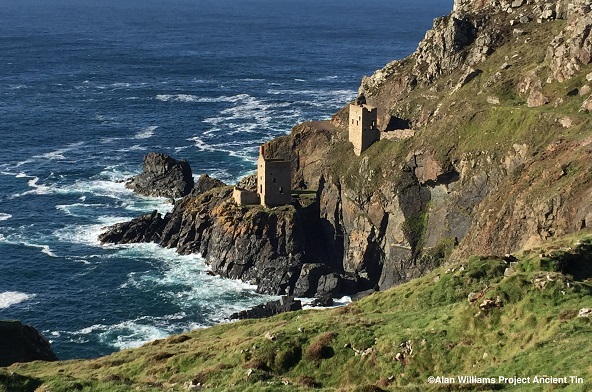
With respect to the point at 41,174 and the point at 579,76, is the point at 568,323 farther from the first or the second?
the point at 41,174

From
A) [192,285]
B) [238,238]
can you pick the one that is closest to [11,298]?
[192,285]

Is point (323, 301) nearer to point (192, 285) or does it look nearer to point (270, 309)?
point (270, 309)

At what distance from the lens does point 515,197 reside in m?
100

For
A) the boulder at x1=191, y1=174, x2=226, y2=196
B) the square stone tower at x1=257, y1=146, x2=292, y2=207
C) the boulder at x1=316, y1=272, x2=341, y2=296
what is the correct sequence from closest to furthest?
the boulder at x1=316, y1=272, x2=341, y2=296, the square stone tower at x1=257, y1=146, x2=292, y2=207, the boulder at x1=191, y1=174, x2=226, y2=196

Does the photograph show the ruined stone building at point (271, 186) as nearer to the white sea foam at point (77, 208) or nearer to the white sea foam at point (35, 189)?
the white sea foam at point (77, 208)

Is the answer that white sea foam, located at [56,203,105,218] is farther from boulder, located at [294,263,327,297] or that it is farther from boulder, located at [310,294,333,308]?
boulder, located at [310,294,333,308]

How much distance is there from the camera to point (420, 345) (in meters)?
52.2

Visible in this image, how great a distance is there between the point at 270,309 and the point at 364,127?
35098 mm

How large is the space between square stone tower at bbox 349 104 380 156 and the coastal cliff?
55.2 inches

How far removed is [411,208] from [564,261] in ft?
193

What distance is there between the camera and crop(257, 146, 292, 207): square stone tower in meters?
129

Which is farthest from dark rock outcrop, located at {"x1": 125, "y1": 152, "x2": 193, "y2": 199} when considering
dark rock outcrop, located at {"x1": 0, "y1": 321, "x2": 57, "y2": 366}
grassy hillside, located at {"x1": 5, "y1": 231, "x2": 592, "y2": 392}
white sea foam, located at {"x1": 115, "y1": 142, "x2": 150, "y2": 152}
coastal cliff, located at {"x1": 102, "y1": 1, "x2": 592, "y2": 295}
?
grassy hillside, located at {"x1": 5, "y1": 231, "x2": 592, "y2": 392}

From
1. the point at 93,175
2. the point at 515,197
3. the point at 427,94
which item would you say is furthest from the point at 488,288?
the point at 93,175

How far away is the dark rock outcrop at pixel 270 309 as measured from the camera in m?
108
